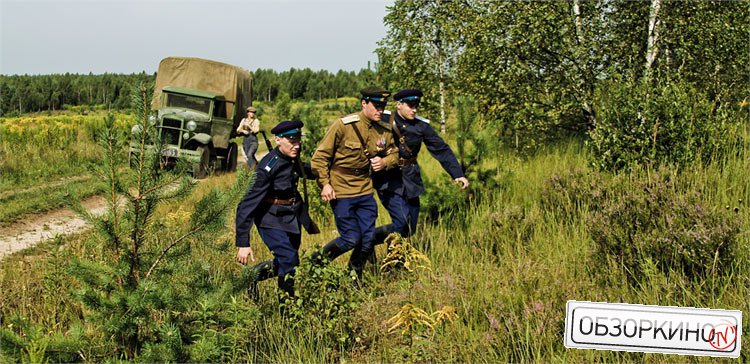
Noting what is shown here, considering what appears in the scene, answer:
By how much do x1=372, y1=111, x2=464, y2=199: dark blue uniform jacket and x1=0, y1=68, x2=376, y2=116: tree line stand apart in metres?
2.41

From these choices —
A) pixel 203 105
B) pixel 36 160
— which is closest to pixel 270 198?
pixel 203 105

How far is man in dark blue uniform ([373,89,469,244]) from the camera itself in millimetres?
5863

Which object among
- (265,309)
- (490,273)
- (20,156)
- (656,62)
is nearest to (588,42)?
(656,62)

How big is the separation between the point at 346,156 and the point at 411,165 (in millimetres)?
785

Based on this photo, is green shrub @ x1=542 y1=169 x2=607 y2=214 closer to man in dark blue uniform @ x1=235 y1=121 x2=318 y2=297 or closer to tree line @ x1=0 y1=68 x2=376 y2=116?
man in dark blue uniform @ x1=235 y1=121 x2=318 y2=297

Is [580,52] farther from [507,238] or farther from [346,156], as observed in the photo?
[346,156]

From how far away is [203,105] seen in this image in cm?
1479

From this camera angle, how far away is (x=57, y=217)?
9188 mm

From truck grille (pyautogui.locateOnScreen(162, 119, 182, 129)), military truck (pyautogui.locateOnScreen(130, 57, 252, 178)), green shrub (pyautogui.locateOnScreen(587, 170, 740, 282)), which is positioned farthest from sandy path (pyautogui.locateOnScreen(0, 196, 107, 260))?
green shrub (pyautogui.locateOnScreen(587, 170, 740, 282))

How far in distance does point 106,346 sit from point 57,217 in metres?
6.81

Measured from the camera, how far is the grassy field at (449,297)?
339 centimetres

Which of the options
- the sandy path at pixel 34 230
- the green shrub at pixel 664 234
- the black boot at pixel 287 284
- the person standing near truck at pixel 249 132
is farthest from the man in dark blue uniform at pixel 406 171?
the person standing near truck at pixel 249 132

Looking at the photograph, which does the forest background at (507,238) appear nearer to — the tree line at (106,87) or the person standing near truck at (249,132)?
the tree line at (106,87)

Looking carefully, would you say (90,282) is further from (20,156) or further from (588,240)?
(20,156)
